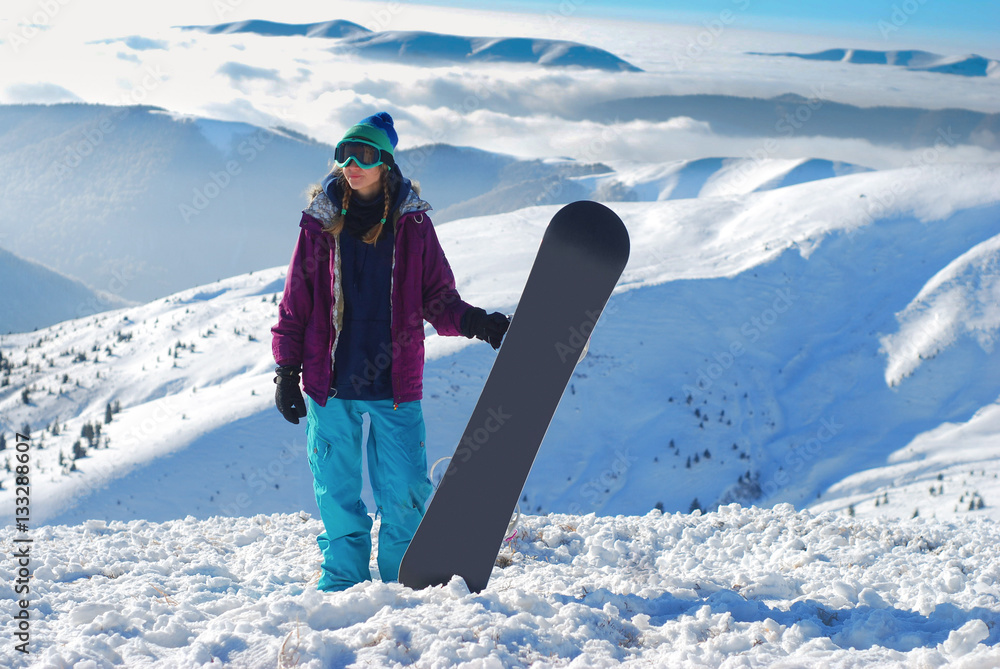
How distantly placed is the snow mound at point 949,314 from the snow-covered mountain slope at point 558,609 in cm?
3622

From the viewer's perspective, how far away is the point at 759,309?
135ft

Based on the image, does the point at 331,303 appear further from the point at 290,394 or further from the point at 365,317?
the point at 290,394

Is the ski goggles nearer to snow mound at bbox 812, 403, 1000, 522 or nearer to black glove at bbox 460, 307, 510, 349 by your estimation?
black glove at bbox 460, 307, 510, 349

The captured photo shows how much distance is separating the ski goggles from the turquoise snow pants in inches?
53.5

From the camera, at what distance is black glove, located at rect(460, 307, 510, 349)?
4.11 meters

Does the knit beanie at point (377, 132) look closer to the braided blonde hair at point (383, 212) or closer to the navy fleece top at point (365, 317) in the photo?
the braided blonde hair at point (383, 212)

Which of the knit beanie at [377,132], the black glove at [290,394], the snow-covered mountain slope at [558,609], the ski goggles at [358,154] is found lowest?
the snow-covered mountain slope at [558,609]

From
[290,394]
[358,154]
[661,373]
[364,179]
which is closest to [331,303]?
[290,394]

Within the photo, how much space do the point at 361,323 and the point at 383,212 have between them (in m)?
0.65

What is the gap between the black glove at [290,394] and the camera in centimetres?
417

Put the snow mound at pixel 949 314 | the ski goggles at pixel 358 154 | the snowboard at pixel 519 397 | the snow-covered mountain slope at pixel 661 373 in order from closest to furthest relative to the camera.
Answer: the snowboard at pixel 519 397
the ski goggles at pixel 358 154
the snow-covered mountain slope at pixel 661 373
the snow mound at pixel 949 314

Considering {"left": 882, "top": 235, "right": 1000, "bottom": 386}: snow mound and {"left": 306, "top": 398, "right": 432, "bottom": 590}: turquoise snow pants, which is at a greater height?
{"left": 306, "top": 398, "right": 432, "bottom": 590}: turquoise snow pants

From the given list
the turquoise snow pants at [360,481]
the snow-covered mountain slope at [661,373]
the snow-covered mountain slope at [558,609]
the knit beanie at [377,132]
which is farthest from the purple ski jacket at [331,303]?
the snow-covered mountain slope at [661,373]

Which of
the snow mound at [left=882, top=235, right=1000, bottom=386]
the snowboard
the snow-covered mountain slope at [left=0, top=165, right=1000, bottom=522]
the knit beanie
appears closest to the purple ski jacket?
the knit beanie
